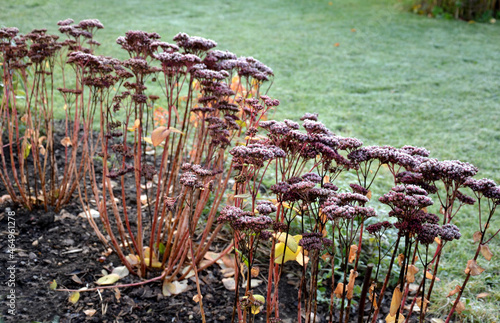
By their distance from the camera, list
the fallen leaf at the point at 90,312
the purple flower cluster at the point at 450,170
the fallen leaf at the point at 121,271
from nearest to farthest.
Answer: the purple flower cluster at the point at 450,170, the fallen leaf at the point at 90,312, the fallen leaf at the point at 121,271

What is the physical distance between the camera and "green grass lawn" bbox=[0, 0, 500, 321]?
4961 millimetres

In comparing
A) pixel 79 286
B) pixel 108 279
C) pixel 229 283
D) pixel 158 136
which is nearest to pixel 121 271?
pixel 108 279

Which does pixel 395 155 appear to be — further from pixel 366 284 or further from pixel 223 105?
pixel 223 105

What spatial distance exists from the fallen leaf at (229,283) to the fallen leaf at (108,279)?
64cm

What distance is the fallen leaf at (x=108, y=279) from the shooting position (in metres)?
2.49

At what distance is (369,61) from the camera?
7.95 metres

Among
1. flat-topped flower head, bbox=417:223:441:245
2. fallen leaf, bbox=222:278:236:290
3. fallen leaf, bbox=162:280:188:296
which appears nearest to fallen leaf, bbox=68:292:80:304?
fallen leaf, bbox=162:280:188:296

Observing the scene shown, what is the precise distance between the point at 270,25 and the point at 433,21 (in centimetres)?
401

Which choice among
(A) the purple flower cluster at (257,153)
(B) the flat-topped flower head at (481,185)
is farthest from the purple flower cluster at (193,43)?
(B) the flat-topped flower head at (481,185)

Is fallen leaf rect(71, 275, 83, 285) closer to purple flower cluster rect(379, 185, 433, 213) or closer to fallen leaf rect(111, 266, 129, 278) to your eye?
fallen leaf rect(111, 266, 129, 278)

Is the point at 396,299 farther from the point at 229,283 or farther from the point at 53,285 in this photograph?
the point at 53,285

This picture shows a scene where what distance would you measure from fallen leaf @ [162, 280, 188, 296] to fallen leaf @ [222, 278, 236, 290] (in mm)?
250

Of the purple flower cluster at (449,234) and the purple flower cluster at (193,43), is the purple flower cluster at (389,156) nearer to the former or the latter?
the purple flower cluster at (449,234)

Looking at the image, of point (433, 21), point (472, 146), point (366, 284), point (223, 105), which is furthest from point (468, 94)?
point (366, 284)
